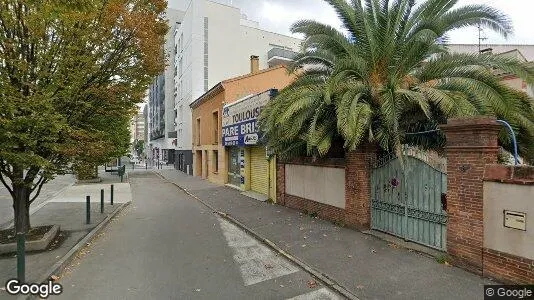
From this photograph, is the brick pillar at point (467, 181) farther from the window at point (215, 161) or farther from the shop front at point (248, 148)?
the window at point (215, 161)

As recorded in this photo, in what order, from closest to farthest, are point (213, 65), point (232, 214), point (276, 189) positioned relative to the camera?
1. point (232, 214)
2. point (276, 189)
3. point (213, 65)

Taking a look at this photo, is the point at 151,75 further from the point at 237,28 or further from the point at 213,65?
the point at 237,28

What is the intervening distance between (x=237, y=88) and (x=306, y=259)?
18.0 m

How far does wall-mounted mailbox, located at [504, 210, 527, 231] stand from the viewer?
213 inches

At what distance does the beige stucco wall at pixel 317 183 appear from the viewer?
10.4 metres

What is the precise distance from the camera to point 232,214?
13.1 meters

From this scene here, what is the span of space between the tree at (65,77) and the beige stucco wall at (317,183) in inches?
228

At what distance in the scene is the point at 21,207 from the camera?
9.18 meters

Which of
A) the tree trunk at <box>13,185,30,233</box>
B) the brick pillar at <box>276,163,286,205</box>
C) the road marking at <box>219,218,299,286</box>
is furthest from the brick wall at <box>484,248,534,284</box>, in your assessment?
the tree trunk at <box>13,185,30,233</box>

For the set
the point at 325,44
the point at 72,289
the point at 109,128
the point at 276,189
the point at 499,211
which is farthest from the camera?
the point at 276,189

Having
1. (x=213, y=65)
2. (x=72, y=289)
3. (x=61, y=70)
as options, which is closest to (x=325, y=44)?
(x=61, y=70)

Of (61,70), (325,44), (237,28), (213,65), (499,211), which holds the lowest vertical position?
(499,211)

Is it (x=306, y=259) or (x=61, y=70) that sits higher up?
A: (x=61, y=70)

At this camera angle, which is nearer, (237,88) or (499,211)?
(499,211)
